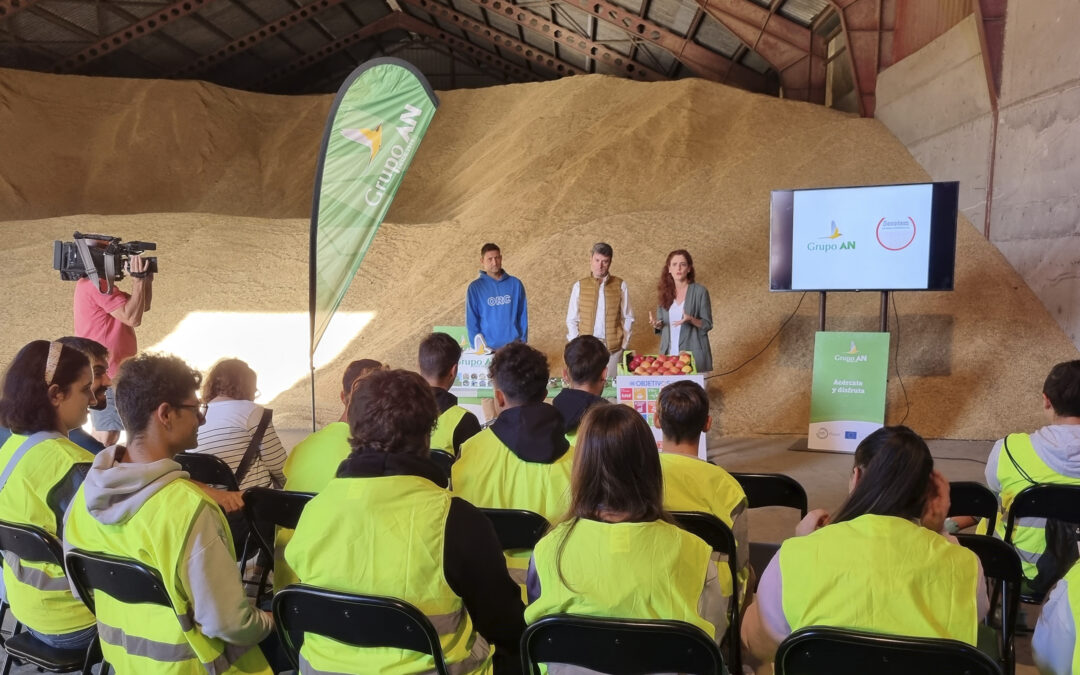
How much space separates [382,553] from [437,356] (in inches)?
69.1

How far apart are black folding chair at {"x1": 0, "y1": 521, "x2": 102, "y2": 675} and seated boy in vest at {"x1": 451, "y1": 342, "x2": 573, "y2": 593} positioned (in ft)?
3.51

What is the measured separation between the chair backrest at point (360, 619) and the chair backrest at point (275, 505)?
673 millimetres

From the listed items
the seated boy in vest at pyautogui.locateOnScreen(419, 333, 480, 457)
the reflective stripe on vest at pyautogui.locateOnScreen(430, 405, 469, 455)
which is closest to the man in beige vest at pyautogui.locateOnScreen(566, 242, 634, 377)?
the seated boy in vest at pyautogui.locateOnScreen(419, 333, 480, 457)

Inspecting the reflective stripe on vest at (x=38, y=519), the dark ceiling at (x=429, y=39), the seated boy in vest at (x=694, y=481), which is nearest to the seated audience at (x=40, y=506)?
the reflective stripe on vest at (x=38, y=519)

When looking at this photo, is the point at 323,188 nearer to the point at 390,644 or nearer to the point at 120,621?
the point at 120,621

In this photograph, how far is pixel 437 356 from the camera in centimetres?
323

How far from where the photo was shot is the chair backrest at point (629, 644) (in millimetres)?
1343

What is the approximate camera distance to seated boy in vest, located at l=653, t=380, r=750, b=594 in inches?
83.4

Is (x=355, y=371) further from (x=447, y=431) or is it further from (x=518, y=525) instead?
(x=518, y=525)

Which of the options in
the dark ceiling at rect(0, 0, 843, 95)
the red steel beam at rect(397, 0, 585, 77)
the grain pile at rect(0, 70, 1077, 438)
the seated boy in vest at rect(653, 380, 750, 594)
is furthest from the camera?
the red steel beam at rect(397, 0, 585, 77)

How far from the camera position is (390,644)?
1515mm

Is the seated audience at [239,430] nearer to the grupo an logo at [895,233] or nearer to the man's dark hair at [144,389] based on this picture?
the man's dark hair at [144,389]

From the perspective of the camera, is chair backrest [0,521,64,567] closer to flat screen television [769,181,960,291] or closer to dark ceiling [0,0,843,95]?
flat screen television [769,181,960,291]

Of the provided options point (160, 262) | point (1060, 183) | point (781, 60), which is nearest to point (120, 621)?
point (1060, 183)
